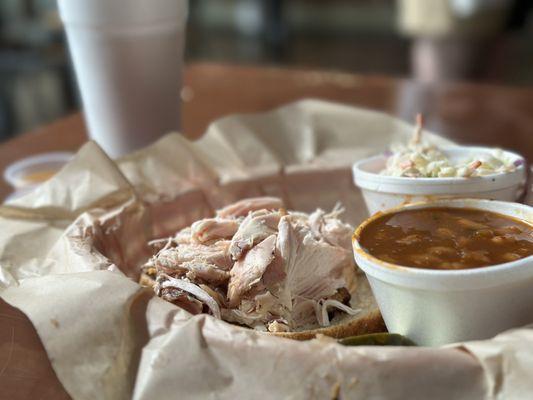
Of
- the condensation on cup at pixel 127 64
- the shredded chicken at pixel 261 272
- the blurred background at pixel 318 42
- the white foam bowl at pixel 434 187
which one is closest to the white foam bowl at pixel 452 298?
the shredded chicken at pixel 261 272

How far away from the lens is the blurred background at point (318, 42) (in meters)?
3.80

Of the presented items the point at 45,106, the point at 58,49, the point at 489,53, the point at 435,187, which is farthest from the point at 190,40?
the point at 435,187

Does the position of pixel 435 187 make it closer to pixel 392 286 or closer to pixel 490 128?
pixel 392 286

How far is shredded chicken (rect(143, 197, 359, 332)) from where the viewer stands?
45.7 inches

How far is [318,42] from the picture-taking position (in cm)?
966

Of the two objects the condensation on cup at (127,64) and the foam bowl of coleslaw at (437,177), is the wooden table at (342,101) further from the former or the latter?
the foam bowl of coleslaw at (437,177)

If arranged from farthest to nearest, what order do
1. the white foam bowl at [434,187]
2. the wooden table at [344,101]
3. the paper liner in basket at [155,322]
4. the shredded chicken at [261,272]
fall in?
the wooden table at [344,101], the white foam bowl at [434,187], the shredded chicken at [261,272], the paper liner in basket at [155,322]

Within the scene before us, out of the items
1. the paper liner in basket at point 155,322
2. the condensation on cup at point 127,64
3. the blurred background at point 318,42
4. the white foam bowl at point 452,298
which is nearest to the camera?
the paper liner in basket at point 155,322

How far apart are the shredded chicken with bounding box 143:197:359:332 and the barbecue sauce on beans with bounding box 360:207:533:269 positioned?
0.43 feet

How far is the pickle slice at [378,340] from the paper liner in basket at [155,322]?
9 centimetres

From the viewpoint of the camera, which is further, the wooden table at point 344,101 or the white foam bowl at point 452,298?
the wooden table at point 344,101

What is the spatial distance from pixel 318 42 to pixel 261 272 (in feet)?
29.1

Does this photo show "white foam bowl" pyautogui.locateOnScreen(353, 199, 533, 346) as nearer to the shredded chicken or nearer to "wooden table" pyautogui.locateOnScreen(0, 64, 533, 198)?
the shredded chicken

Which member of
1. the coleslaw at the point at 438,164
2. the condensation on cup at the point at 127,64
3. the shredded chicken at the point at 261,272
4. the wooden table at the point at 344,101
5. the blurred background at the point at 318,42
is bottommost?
the blurred background at the point at 318,42
